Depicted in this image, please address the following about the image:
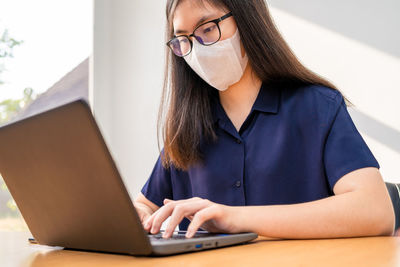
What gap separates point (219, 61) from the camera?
1447 mm

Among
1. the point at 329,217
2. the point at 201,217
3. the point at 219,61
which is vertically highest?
the point at 219,61

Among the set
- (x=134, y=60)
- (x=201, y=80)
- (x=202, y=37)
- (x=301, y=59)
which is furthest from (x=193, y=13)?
(x=134, y=60)

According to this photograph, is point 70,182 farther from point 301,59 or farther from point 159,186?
point 301,59

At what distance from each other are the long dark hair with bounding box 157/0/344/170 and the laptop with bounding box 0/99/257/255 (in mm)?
627

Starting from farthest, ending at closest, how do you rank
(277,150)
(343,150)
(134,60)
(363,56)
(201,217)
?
(134,60)
(363,56)
(277,150)
(343,150)
(201,217)

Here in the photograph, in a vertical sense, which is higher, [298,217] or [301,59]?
[301,59]

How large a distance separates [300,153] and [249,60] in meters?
0.34

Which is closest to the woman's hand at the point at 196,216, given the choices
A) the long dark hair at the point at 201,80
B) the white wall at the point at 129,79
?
the long dark hair at the point at 201,80

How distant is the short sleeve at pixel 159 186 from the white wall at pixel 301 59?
143cm

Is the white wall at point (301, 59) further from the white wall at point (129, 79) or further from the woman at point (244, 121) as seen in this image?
the woman at point (244, 121)

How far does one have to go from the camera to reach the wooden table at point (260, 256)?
0.69 m

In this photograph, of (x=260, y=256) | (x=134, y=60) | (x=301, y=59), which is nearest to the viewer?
(x=260, y=256)

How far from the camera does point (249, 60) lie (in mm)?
1471

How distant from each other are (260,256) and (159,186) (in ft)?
2.83
